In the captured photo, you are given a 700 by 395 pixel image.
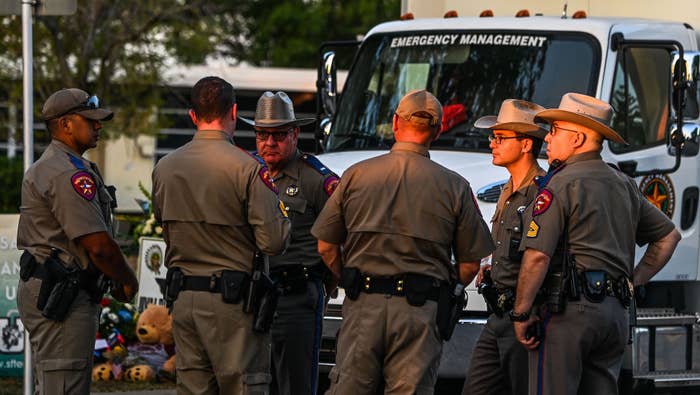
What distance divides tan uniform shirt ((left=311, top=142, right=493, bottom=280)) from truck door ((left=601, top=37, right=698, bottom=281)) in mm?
3068

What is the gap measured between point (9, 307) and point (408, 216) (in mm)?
4617

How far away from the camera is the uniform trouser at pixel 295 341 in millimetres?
7242

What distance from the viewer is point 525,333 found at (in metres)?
6.49

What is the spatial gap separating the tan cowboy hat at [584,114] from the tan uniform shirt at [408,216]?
2.43ft

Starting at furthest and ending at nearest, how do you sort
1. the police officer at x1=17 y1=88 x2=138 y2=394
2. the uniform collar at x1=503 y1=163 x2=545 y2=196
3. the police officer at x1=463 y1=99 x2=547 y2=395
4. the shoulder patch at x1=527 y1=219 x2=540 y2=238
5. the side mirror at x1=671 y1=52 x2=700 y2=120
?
the side mirror at x1=671 y1=52 x2=700 y2=120, the uniform collar at x1=503 y1=163 x2=545 y2=196, the police officer at x1=463 y1=99 x2=547 y2=395, the police officer at x1=17 y1=88 x2=138 y2=394, the shoulder patch at x1=527 y1=219 x2=540 y2=238

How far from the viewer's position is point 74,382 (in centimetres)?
661

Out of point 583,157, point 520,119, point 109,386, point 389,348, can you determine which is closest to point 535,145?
point 520,119

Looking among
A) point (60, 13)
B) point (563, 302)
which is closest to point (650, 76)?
point (563, 302)

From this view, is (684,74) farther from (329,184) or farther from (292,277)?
(292,277)

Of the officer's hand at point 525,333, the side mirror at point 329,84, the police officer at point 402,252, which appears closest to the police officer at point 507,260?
the officer's hand at point 525,333

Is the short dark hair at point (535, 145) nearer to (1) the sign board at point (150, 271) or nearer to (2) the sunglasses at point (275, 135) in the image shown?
(2) the sunglasses at point (275, 135)

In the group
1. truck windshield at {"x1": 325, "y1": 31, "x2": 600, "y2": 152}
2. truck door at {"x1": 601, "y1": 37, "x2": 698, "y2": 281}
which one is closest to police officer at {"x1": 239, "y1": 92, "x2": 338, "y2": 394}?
truck windshield at {"x1": 325, "y1": 31, "x2": 600, "y2": 152}

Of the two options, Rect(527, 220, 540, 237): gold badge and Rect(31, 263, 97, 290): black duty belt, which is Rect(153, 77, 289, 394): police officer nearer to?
Rect(31, 263, 97, 290): black duty belt

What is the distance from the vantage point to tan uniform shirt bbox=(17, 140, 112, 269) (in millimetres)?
6477
